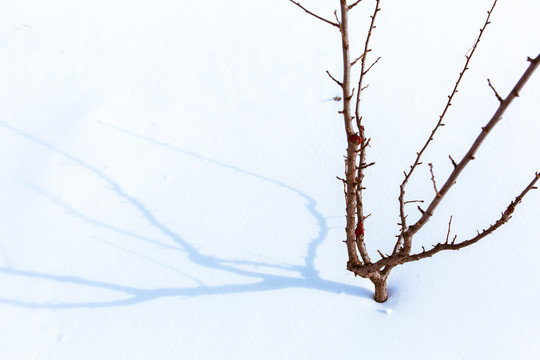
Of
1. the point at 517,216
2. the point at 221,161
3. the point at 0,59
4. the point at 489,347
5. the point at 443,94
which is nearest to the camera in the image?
the point at 489,347

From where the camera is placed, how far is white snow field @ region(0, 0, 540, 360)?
1466 mm

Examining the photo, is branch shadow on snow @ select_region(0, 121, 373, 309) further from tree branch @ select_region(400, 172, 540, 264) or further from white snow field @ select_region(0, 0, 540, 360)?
tree branch @ select_region(400, 172, 540, 264)

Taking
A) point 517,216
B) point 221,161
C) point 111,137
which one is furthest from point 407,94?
point 111,137

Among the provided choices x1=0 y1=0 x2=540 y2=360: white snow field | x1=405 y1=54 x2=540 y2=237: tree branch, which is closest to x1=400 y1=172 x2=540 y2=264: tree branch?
x1=405 y1=54 x2=540 y2=237: tree branch

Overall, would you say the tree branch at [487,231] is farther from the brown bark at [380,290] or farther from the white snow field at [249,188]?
the white snow field at [249,188]

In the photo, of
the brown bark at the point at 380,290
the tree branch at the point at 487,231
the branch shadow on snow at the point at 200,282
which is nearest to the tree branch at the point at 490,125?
the tree branch at the point at 487,231

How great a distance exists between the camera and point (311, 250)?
1665 millimetres

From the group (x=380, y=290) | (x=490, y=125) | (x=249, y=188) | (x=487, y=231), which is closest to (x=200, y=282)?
(x=249, y=188)

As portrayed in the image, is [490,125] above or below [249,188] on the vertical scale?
above

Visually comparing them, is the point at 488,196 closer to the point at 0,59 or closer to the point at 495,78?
the point at 495,78

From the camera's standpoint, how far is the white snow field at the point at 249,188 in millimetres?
1466

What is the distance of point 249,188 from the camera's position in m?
1.90

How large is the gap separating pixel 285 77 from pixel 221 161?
72 centimetres

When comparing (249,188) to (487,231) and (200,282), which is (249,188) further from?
(487,231)
